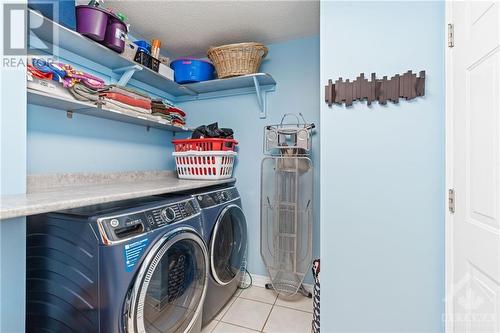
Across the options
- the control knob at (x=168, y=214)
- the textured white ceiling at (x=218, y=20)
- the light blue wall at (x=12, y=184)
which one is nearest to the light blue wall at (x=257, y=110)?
the textured white ceiling at (x=218, y=20)

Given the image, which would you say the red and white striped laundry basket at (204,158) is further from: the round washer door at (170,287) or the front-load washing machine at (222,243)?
the round washer door at (170,287)

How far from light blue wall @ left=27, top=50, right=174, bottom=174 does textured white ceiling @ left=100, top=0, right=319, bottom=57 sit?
504 millimetres

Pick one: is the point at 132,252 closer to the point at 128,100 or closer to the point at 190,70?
the point at 128,100

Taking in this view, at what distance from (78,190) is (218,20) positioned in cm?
163

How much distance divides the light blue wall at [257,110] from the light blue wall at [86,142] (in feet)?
2.28

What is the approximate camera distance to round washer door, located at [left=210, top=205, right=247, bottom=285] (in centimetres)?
171

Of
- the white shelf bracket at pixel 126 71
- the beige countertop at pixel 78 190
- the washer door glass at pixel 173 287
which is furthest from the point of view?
the white shelf bracket at pixel 126 71

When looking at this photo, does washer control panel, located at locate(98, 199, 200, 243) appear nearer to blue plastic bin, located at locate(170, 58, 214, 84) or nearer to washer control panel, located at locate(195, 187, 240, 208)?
washer control panel, located at locate(195, 187, 240, 208)

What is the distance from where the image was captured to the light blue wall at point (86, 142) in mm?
1408
